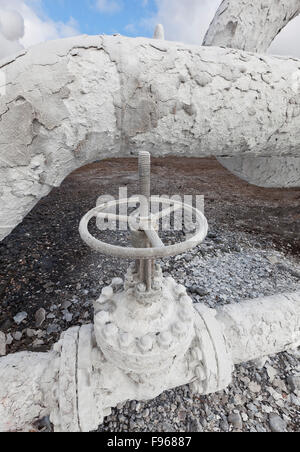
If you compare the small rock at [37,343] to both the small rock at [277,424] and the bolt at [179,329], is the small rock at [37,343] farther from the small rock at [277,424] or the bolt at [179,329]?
the small rock at [277,424]

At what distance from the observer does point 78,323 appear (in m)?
1.73

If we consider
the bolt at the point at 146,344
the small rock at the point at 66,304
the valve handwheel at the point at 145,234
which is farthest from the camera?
the small rock at the point at 66,304

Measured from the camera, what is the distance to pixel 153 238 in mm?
724

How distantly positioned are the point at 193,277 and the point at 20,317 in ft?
4.87

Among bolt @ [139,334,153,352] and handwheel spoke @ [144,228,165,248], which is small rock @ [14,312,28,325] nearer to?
bolt @ [139,334,153,352]

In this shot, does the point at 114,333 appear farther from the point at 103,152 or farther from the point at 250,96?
the point at 250,96

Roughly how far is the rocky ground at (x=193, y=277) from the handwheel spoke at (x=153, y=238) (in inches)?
44.7

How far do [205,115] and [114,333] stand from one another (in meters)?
1.23

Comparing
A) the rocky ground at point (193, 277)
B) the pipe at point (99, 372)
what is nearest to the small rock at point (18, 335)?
the rocky ground at point (193, 277)

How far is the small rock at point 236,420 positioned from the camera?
1.25m

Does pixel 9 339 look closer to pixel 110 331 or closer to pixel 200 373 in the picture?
pixel 110 331

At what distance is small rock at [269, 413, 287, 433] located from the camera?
1.25m

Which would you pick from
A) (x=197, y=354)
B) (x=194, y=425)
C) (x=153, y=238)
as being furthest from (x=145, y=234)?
(x=194, y=425)

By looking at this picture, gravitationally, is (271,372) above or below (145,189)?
below
